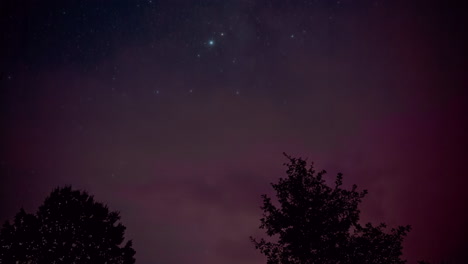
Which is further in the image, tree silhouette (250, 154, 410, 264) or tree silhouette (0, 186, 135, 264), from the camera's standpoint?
tree silhouette (0, 186, 135, 264)

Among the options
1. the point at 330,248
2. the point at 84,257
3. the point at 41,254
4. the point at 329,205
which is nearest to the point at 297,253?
the point at 330,248

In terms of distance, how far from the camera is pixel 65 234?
26.0 metres

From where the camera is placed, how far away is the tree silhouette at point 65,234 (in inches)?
971

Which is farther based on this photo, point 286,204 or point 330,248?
point 286,204

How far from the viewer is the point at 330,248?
13.9 meters

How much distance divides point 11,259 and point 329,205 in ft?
89.7

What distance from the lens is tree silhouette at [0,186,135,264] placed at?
24.7 m

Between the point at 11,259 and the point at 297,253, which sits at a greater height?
the point at 297,253

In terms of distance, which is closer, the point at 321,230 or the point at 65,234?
the point at 321,230

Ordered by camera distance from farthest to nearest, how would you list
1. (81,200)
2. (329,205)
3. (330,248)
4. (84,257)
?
(81,200) → (84,257) → (329,205) → (330,248)

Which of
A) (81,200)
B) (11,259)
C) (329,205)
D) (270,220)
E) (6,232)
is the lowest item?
(11,259)

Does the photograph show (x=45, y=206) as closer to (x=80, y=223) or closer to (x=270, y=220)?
(x=80, y=223)

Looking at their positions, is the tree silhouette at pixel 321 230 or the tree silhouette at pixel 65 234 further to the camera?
the tree silhouette at pixel 65 234

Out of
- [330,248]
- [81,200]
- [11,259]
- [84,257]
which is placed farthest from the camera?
[81,200]
